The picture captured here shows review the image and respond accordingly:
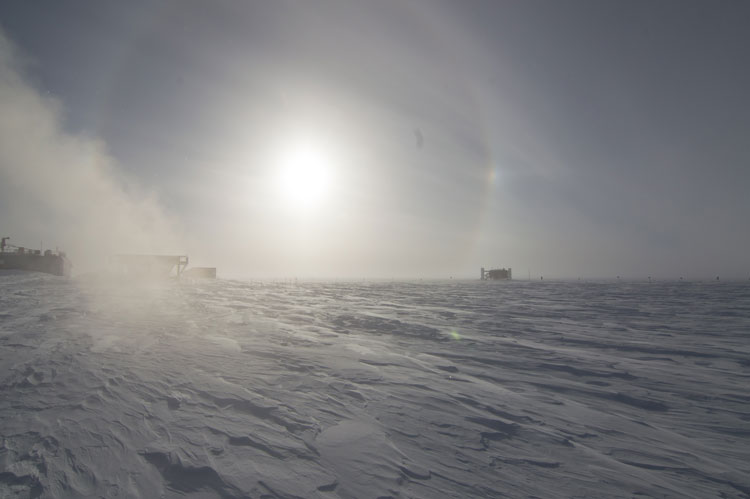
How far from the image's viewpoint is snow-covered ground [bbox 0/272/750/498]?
7.94 ft

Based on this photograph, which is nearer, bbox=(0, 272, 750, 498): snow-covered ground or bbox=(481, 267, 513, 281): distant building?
bbox=(0, 272, 750, 498): snow-covered ground

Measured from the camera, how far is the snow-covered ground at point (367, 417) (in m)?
2.42

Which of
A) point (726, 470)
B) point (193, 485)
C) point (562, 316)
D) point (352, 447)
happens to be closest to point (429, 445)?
point (352, 447)

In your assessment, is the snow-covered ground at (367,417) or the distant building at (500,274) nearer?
the snow-covered ground at (367,417)

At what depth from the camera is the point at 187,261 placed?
52812 millimetres

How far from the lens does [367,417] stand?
3.62 m

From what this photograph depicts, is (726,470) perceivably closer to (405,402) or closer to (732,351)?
(405,402)

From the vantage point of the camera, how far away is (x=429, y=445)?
3008mm

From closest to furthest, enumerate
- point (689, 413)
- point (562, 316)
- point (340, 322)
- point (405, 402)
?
1. point (689, 413)
2. point (405, 402)
3. point (340, 322)
4. point (562, 316)

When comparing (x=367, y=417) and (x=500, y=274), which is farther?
(x=500, y=274)

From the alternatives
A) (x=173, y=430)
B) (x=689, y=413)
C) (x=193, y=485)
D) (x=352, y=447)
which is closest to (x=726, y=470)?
(x=689, y=413)

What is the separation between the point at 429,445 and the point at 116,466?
2.63 m

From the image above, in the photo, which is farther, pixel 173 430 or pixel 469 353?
pixel 469 353

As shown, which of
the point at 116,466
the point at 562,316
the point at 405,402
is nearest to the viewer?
the point at 116,466
